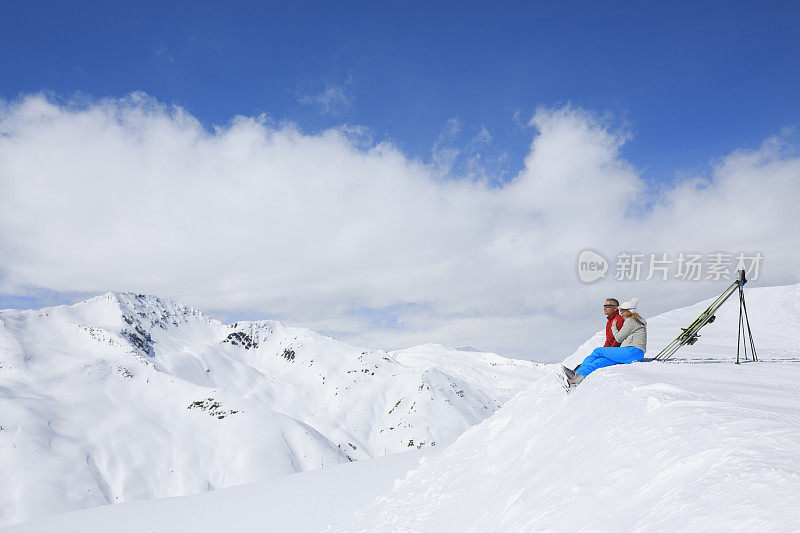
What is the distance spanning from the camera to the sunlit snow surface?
2.88 meters

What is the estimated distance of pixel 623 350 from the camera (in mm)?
9492

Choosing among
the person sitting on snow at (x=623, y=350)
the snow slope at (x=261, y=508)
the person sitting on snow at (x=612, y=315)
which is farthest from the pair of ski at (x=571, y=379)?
the snow slope at (x=261, y=508)

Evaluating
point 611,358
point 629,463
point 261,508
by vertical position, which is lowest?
point 261,508

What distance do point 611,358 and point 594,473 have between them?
6143 mm

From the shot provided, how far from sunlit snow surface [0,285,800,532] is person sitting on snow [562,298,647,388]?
30.6 inches

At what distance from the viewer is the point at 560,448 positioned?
5707 millimetres

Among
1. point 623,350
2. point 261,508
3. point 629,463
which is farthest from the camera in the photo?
point 261,508

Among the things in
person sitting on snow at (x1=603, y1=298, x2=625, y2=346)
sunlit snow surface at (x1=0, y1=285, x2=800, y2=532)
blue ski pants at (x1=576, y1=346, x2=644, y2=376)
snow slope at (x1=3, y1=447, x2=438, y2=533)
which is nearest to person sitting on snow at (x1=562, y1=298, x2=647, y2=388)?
blue ski pants at (x1=576, y1=346, x2=644, y2=376)

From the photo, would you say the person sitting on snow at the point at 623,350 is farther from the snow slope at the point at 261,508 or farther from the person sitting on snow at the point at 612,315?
the snow slope at the point at 261,508

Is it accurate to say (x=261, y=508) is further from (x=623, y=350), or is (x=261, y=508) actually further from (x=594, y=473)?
→ (x=623, y=350)

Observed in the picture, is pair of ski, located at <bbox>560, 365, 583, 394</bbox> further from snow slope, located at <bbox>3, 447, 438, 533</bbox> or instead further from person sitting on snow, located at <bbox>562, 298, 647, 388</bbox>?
snow slope, located at <bbox>3, 447, 438, 533</bbox>

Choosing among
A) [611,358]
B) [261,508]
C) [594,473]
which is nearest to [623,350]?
[611,358]

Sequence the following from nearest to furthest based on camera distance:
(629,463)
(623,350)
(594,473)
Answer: (629,463) → (594,473) → (623,350)

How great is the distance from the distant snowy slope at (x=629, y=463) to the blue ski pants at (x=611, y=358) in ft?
3.23
